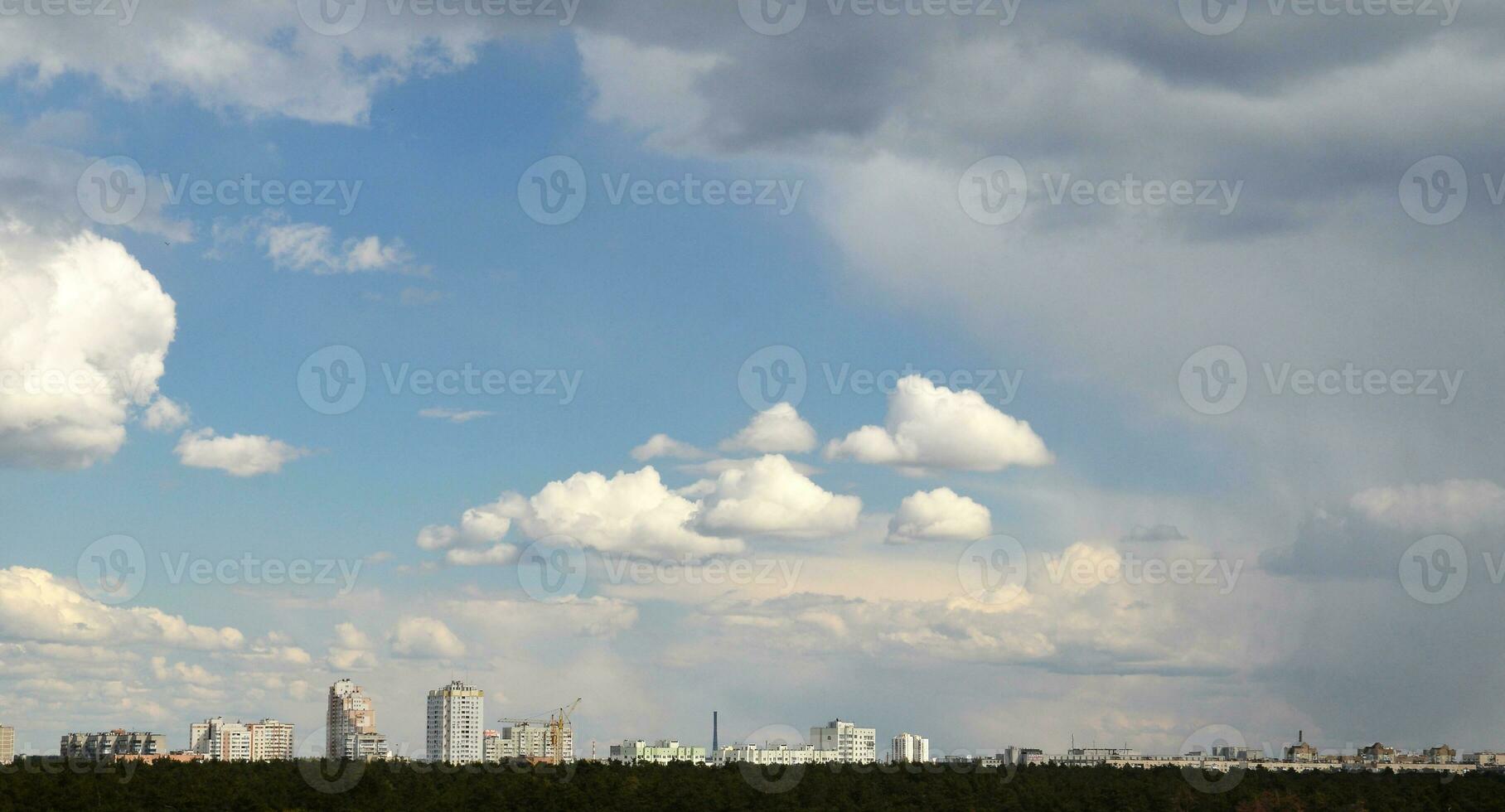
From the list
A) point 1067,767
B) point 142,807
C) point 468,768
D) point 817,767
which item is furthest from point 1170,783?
point 142,807

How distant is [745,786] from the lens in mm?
82750

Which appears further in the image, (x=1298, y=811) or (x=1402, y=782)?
(x=1402, y=782)

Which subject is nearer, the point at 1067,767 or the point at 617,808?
the point at 617,808

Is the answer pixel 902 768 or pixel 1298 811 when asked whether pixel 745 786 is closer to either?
pixel 902 768

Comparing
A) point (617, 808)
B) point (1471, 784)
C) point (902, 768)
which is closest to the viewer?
point (617, 808)

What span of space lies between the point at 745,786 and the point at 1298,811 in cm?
3058

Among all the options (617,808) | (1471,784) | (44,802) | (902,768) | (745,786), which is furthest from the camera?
(902,768)

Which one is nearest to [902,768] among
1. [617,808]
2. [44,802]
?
[617,808]

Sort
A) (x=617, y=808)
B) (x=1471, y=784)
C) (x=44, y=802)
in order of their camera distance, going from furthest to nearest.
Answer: (x=1471, y=784) → (x=617, y=808) → (x=44, y=802)

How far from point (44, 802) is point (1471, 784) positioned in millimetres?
81761

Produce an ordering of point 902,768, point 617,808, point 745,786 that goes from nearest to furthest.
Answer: point 617,808 < point 745,786 < point 902,768

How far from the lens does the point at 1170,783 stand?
86000 millimetres

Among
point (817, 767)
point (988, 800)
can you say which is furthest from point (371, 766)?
point (988, 800)

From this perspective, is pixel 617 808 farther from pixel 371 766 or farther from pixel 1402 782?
pixel 1402 782
